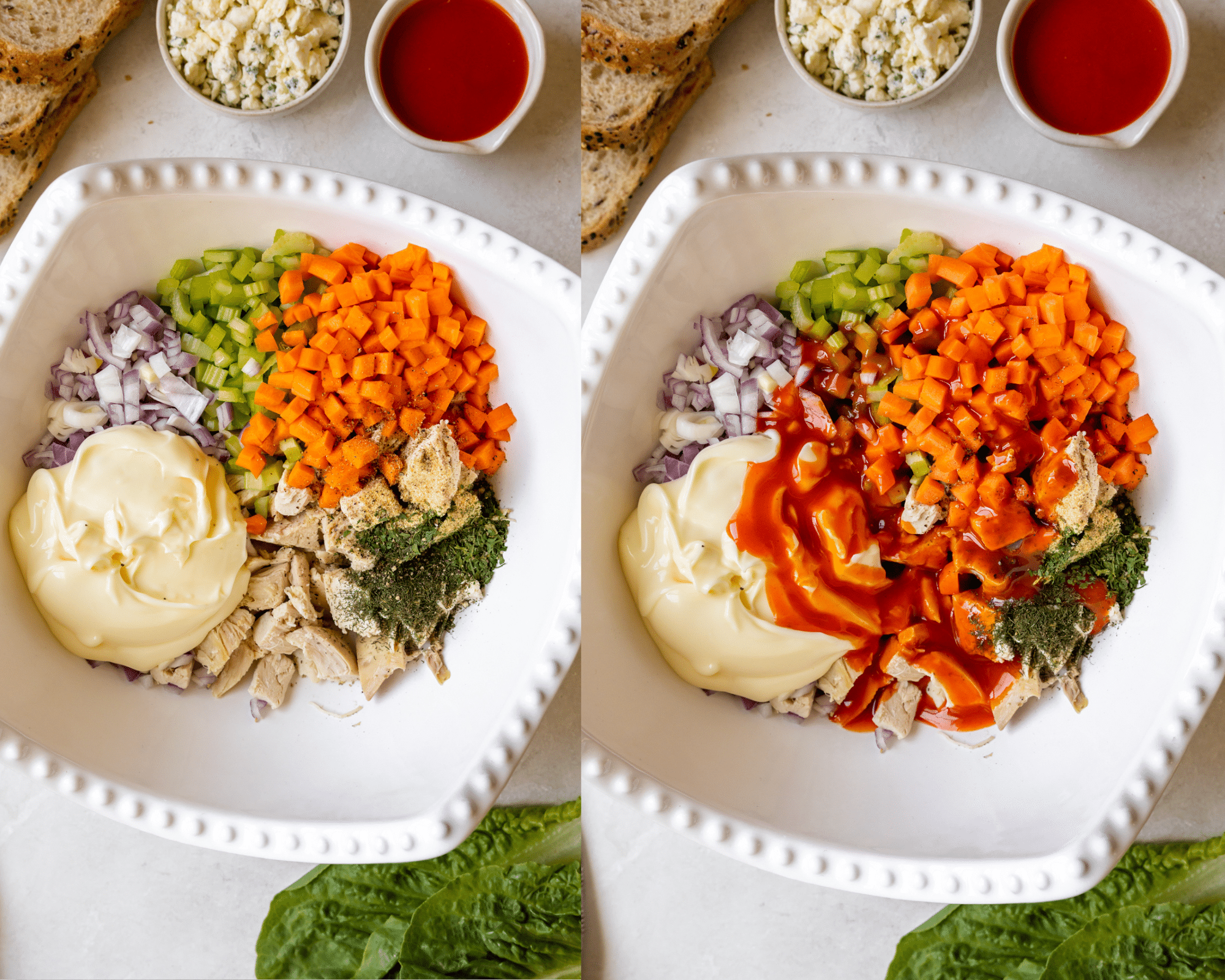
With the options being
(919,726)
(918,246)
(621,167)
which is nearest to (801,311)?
(918,246)

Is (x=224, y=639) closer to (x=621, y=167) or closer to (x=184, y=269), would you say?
(x=184, y=269)

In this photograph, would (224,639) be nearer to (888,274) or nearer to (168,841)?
(168,841)

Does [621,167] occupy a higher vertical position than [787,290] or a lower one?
higher

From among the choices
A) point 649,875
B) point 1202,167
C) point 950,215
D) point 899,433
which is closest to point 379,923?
point 649,875

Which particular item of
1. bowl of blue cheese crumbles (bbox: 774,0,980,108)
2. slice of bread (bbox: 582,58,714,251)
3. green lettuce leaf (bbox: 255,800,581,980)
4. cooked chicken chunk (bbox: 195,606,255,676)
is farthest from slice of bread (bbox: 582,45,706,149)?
green lettuce leaf (bbox: 255,800,581,980)

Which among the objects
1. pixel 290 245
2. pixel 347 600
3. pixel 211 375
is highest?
pixel 290 245

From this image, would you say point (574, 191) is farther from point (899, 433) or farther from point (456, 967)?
point (456, 967)

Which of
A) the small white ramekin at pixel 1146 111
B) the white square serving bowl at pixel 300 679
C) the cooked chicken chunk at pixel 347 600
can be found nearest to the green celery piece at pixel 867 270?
the small white ramekin at pixel 1146 111

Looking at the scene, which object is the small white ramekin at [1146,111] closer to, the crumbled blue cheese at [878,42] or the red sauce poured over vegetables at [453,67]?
the crumbled blue cheese at [878,42]

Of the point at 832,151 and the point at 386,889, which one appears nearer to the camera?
the point at 832,151
